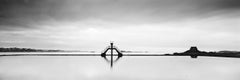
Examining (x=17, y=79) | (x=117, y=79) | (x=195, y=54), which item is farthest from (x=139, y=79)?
(x=195, y=54)

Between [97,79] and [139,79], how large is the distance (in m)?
5.03

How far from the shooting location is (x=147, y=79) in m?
26.4

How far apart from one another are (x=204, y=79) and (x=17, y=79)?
2282 cm

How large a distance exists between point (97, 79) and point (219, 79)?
1560cm

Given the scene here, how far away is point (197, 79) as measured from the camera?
90.1 ft

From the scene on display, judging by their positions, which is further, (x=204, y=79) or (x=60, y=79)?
(x=204, y=79)

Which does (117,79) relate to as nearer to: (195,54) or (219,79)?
(219,79)

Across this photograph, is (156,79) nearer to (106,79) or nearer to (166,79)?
(166,79)

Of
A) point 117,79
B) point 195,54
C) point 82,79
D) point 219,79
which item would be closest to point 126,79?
point 117,79

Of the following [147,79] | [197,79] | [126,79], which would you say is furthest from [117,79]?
[197,79]

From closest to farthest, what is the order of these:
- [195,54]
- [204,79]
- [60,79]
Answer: [60,79], [204,79], [195,54]

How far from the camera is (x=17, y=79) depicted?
26016 mm

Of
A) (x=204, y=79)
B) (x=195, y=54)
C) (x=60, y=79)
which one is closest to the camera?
(x=60, y=79)

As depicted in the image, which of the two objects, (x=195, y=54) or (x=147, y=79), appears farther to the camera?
(x=195, y=54)
